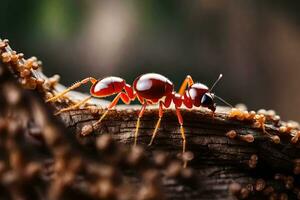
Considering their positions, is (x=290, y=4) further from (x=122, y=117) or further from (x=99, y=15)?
(x=122, y=117)

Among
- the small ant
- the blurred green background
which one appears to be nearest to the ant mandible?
the small ant

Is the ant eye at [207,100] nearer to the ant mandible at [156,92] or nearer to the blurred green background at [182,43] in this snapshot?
the ant mandible at [156,92]

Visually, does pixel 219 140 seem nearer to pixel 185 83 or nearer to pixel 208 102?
pixel 208 102

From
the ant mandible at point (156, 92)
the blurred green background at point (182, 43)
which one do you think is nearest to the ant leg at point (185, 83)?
the ant mandible at point (156, 92)

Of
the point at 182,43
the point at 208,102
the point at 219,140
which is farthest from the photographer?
the point at 182,43

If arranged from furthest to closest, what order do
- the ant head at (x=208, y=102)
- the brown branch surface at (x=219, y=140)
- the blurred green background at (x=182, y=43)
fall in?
the blurred green background at (x=182, y=43) < the ant head at (x=208, y=102) < the brown branch surface at (x=219, y=140)

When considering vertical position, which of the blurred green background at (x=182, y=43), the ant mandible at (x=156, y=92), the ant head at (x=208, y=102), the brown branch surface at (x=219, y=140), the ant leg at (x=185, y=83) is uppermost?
the blurred green background at (x=182, y=43)

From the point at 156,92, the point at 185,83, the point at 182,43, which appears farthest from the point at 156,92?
the point at 182,43
